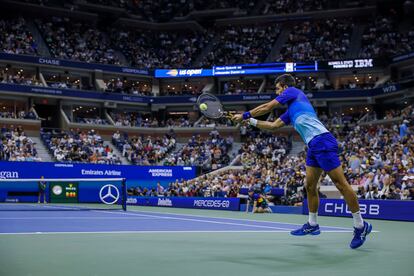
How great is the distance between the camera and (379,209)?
18.7 metres

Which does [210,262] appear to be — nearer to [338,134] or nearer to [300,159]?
[300,159]

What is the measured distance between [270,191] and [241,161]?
15.2 metres

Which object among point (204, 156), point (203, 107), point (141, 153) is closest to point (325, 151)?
point (203, 107)

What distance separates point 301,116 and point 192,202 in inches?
866

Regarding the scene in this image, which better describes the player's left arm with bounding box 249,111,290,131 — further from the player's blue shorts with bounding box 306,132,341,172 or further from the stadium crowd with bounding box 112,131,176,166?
the stadium crowd with bounding box 112,131,176,166

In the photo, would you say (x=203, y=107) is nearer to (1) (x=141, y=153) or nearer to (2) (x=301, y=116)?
(2) (x=301, y=116)

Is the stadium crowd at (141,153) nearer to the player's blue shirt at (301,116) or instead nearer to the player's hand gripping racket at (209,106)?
the player's hand gripping racket at (209,106)

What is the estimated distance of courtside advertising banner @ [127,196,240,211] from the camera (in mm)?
27734

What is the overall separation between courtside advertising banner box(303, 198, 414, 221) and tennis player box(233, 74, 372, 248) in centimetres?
958

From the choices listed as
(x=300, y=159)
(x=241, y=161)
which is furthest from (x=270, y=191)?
(x=241, y=161)

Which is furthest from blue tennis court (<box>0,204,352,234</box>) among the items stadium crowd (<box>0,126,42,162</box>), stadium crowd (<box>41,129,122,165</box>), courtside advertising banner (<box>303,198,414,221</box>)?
stadium crowd (<box>41,129,122,165</box>)

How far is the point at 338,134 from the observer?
46.1 meters

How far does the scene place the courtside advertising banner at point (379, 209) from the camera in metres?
17.8

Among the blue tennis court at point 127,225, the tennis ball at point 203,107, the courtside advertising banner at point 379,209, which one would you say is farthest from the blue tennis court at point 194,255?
the courtside advertising banner at point 379,209
